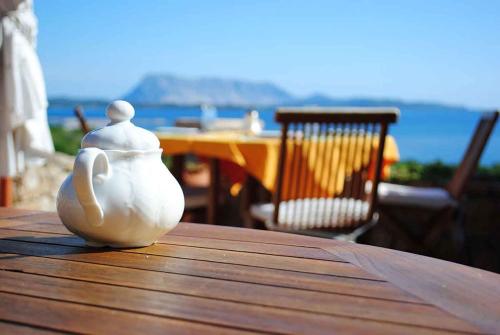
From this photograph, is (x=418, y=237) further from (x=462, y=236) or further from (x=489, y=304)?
(x=489, y=304)

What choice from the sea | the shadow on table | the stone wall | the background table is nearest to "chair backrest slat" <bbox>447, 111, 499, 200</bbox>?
the sea

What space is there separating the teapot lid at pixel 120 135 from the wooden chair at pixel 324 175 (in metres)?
1.52

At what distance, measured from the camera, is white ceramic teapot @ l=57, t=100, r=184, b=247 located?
0.76 m

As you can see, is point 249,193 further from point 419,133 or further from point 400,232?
point 419,133

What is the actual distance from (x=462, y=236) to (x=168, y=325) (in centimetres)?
309

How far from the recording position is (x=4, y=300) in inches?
22.8

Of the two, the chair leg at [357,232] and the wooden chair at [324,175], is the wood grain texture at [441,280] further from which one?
the chair leg at [357,232]

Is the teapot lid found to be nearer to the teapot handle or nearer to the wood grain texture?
the teapot handle

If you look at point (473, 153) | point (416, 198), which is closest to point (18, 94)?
point (416, 198)

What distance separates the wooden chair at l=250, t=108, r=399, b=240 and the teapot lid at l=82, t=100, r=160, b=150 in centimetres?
152

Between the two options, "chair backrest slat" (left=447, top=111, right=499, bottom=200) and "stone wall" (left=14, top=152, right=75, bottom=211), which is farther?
Result: "stone wall" (left=14, top=152, right=75, bottom=211)

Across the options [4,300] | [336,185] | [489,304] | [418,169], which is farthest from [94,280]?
[418,169]

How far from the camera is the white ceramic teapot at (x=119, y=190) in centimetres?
76

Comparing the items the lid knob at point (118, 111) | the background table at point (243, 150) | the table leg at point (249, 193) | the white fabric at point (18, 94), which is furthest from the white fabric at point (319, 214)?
the lid knob at point (118, 111)
